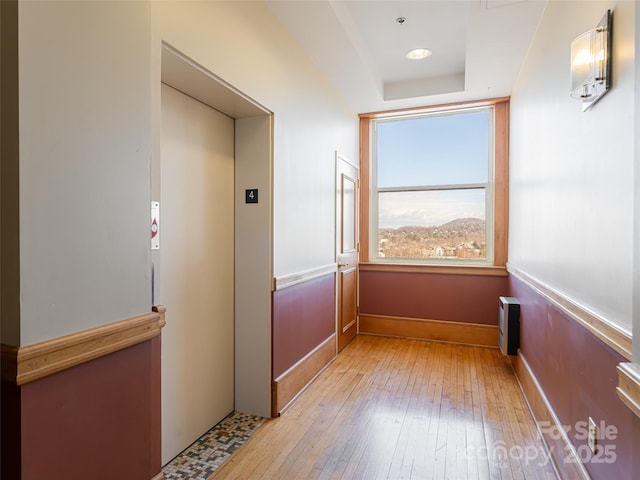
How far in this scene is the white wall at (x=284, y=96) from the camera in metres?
1.71

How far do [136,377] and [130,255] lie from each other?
444 mm

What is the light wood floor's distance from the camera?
1855 mm

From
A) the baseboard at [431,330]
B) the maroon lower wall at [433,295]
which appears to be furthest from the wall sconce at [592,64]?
the baseboard at [431,330]

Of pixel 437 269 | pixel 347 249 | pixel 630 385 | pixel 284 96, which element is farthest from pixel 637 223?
pixel 437 269

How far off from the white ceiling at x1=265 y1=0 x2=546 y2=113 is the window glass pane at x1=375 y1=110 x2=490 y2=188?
0.30m

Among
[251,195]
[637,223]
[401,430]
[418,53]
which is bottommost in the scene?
[401,430]

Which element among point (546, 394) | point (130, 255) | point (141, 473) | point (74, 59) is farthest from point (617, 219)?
point (141, 473)

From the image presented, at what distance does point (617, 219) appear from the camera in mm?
1219

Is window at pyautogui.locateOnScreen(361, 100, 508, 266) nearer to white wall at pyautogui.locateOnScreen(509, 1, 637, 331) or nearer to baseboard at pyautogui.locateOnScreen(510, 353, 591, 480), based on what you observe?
white wall at pyautogui.locateOnScreen(509, 1, 637, 331)

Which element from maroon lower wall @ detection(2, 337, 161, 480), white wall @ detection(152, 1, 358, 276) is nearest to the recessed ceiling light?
white wall @ detection(152, 1, 358, 276)

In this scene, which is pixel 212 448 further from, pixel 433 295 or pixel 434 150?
pixel 434 150

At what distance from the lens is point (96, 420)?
117 cm

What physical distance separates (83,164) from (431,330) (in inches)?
152

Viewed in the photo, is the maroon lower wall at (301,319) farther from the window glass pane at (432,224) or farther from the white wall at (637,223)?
the white wall at (637,223)
